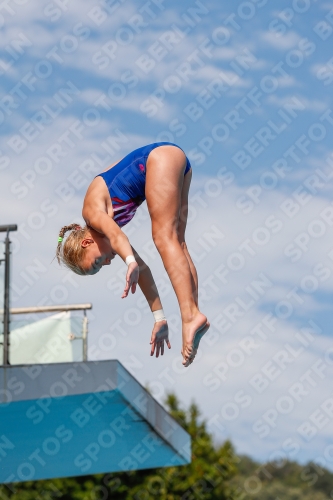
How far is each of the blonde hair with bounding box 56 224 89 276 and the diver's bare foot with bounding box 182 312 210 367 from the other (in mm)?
940

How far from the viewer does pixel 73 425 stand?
890 centimetres

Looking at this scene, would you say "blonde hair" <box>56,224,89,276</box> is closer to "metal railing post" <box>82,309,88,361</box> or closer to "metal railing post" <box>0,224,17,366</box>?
"metal railing post" <box>0,224,17,366</box>

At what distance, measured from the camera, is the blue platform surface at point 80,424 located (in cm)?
805

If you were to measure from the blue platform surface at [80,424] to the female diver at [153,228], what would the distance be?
104 inches

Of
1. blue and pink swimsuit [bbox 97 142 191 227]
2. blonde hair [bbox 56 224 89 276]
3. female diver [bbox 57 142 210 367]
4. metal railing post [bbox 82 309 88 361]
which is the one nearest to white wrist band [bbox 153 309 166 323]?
female diver [bbox 57 142 210 367]

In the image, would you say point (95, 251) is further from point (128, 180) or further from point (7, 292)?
point (7, 292)

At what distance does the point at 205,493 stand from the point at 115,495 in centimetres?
378

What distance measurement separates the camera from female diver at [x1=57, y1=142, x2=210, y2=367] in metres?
5.09

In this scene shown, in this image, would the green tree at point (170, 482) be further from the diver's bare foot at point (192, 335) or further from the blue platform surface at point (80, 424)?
the diver's bare foot at point (192, 335)

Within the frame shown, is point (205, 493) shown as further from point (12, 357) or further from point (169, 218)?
point (169, 218)

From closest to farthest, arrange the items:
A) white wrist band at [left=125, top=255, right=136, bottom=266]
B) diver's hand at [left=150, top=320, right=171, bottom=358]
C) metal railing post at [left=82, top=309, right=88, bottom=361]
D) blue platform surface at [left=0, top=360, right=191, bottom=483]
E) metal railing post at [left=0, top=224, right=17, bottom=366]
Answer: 1. white wrist band at [left=125, top=255, right=136, bottom=266]
2. diver's hand at [left=150, top=320, right=171, bottom=358]
3. blue platform surface at [left=0, top=360, right=191, bottom=483]
4. metal railing post at [left=0, top=224, right=17, bottom=366]
5. metal railing post at [left=82, top=309, right=88, bottom=361]

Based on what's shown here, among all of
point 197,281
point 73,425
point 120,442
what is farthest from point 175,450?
point 197,281

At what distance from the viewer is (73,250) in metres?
5.56

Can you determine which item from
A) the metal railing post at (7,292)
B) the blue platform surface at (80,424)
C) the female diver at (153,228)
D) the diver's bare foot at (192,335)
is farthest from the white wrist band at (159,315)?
the metal railing post at (7,292)
